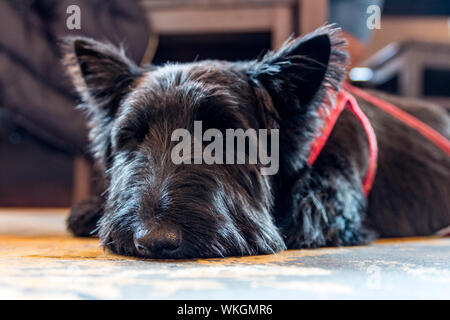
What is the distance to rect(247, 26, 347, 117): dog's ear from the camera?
1.39 metres

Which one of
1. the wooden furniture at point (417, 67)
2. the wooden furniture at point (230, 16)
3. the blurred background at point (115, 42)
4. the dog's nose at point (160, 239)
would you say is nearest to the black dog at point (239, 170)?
the dog's nose at point (160, 239)

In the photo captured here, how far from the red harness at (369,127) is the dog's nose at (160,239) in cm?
63

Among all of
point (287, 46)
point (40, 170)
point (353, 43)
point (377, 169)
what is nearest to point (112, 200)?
point (287, 46)

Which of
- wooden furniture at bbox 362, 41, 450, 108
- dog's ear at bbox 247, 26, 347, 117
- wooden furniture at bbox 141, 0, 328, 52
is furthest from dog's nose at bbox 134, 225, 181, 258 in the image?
wooden furniture at bbox 362, 41, 450, 108

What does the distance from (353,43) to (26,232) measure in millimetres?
2312

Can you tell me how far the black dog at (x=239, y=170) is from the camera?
3.78 feet

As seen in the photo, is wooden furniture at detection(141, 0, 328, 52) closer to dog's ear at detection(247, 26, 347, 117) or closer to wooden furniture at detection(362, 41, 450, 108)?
wooden furniture at detection(362, 41, 450, 108)

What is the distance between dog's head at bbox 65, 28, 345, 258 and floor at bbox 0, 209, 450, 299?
0.07 meters

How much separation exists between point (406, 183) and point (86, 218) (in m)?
1.26

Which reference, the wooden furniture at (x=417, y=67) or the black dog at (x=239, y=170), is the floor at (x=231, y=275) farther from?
the wooden furniture at (x=417, y=67)

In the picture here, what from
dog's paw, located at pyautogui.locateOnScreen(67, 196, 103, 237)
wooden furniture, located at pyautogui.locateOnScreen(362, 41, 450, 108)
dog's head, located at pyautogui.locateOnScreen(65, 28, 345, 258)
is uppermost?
wooden furniture, located at pyautogui.locateOnScreen(362, 41, 450, 108)

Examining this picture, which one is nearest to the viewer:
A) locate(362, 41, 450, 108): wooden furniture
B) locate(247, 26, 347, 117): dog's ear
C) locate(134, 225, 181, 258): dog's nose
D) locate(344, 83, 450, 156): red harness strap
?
locate(134, 225, 181, 258): dog's nose

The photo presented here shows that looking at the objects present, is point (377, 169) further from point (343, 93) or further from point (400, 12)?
point (400, 12)

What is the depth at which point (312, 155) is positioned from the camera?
60.1 inches
